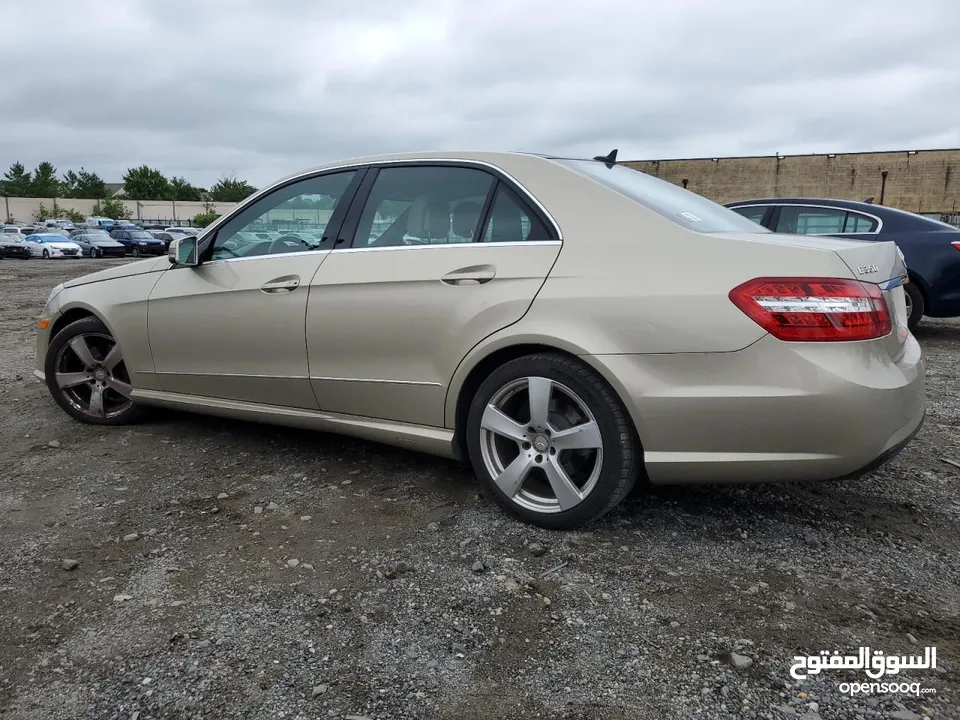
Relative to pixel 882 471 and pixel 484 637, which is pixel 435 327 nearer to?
pixel 484 637

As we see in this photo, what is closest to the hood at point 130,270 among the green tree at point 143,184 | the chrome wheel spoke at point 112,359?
the chrome wheel spoke at point 112,359

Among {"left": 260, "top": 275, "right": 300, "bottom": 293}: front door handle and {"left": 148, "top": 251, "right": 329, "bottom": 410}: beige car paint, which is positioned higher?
{"left": 260, "top": 275, "right": 300, "bottom": 293}: front door handle

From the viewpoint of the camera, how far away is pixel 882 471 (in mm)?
3725

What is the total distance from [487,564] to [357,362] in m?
1.15

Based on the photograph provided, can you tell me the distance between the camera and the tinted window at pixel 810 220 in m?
7.84

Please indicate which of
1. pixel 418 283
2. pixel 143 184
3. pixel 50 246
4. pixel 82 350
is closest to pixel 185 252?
pixel 82 350

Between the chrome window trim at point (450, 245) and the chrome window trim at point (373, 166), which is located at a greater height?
the chrome window trim at point (373, 166)

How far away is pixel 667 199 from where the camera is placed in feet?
10.7

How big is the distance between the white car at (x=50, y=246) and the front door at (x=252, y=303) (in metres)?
34.0

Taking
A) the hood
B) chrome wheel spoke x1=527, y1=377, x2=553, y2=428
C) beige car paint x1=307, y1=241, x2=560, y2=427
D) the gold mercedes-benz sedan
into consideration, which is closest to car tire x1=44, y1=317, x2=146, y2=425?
the hood

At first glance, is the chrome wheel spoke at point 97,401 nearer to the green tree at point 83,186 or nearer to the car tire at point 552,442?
the car tire at point 552,442

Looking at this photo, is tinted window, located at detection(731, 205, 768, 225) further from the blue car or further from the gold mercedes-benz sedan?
the gold mercedes-benz sedan

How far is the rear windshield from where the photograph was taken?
3.01 m

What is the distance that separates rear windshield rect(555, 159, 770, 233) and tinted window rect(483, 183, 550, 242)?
0.94 feet
